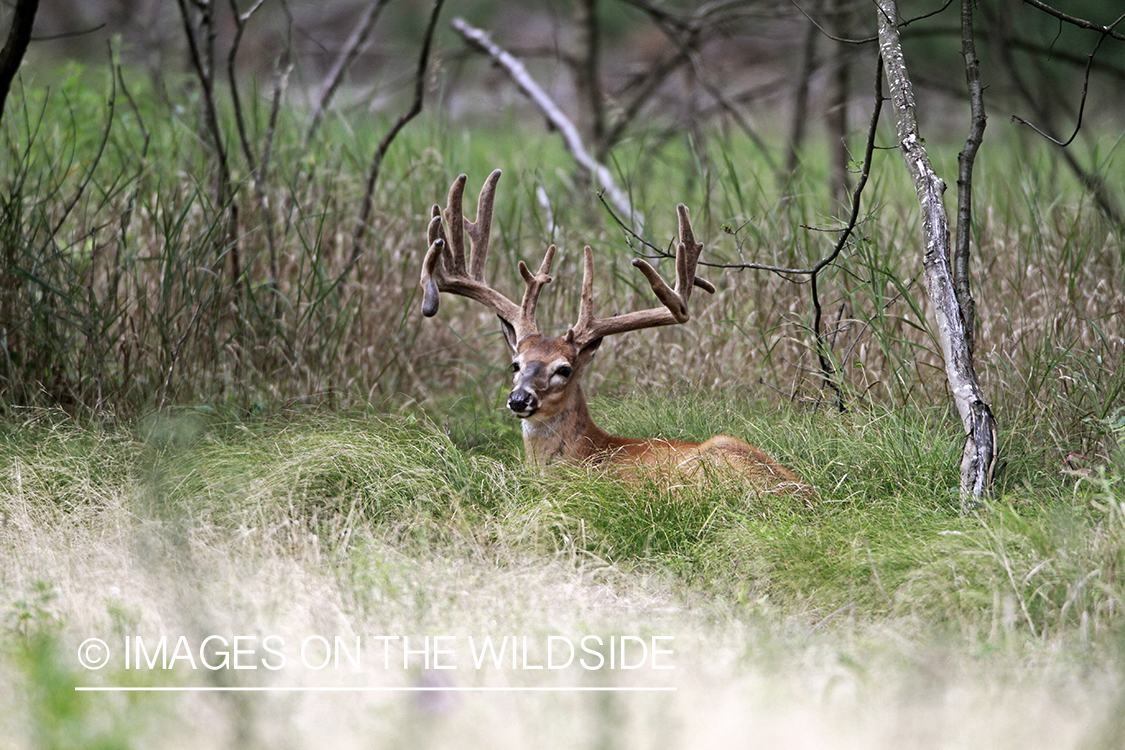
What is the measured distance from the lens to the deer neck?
4039mm

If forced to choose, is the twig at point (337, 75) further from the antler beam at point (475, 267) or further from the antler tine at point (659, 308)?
the antler tine at point (659, 308)

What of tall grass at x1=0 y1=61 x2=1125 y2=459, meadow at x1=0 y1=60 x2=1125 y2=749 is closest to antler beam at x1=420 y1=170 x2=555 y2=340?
meadow at x1=0 y1=60 x2=1125 y2=749

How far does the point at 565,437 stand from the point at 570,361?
28 centimetres

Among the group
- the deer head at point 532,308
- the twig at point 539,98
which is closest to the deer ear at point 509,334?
the deer head at point 532,308

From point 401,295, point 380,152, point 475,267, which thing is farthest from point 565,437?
point 380,152

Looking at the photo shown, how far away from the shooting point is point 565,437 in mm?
4082

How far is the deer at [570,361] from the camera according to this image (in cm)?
371

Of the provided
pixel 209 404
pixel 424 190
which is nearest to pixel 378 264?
pixel 424 190

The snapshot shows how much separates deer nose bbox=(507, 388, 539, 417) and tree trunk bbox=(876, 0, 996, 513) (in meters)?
1.35

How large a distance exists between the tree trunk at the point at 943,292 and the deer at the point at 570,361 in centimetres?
Answer: 54

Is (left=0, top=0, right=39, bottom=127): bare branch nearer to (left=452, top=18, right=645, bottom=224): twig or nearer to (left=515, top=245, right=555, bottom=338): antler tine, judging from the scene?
(left=515, top=245, right=555, bottom=338): antler tine

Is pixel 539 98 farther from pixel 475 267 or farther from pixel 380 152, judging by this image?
pixel 475 267

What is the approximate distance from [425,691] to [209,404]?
2.53 meters

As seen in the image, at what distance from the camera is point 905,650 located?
2.52 metres
